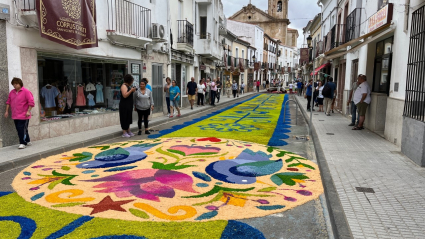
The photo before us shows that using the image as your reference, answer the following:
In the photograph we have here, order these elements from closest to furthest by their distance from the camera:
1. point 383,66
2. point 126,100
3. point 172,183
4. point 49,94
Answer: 1. point 172,183
2. point 126,100
3. point 49,94
4. point 383,66

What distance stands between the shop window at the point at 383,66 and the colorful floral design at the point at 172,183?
4811mm

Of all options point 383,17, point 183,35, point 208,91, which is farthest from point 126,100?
point 208,91

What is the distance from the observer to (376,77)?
36.2 ft

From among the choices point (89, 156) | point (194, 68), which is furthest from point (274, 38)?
point (89, 156)

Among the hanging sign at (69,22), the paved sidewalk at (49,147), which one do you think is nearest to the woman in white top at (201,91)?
the paved sidewalk at (49,147)

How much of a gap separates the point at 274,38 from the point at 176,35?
5214 centimetres

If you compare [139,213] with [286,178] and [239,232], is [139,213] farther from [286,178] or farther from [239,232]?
[286,178]

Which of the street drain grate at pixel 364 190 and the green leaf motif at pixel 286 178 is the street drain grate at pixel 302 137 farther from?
the street drain grate at pixel 364 190

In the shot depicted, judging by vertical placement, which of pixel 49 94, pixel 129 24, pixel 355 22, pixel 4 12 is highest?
pixel 355 22

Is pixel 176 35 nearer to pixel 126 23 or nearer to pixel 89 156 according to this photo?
pixel 126 23

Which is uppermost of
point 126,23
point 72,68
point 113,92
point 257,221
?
point 126,23

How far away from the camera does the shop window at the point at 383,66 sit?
975 centimetres

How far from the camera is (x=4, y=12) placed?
747cm

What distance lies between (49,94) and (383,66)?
10.5m
